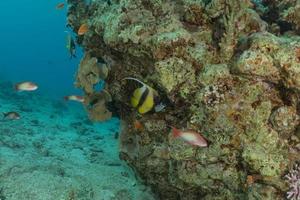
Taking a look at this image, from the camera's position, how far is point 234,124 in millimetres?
5156

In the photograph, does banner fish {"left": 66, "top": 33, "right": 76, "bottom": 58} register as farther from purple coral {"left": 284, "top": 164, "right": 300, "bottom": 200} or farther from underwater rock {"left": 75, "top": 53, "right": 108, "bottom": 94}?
purple coral {"left": 284, "top": 164, "right": 300, "bottom": 200}

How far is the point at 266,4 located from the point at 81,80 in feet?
12.6

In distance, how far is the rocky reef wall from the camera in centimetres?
498

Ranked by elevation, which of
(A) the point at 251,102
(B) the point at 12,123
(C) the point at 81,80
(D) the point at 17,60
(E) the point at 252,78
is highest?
(E) the point at 252,78

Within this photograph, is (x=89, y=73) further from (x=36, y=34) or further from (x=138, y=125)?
(x=36, y=34)

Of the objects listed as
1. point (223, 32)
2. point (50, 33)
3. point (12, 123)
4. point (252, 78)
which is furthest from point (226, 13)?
point (50, 33)

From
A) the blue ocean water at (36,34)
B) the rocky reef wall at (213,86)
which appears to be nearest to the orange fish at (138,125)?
the rocky reef wall at (213,86)

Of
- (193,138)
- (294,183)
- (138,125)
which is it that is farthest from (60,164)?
(294,183)

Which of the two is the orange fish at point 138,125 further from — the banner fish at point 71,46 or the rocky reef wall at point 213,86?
the banner fish at point 71,46

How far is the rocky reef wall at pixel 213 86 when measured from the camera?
4.98 m

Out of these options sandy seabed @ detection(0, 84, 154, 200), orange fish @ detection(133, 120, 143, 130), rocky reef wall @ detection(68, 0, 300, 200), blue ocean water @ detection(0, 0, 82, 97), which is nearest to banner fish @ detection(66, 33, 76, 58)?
rocky reef wall @ detection(68, 0, 300, 200)

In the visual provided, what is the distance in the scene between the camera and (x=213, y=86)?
5.20 meters

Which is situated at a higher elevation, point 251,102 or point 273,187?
point 251,102

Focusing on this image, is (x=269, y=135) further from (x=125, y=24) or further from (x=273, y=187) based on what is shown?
(x=125, y=24)
